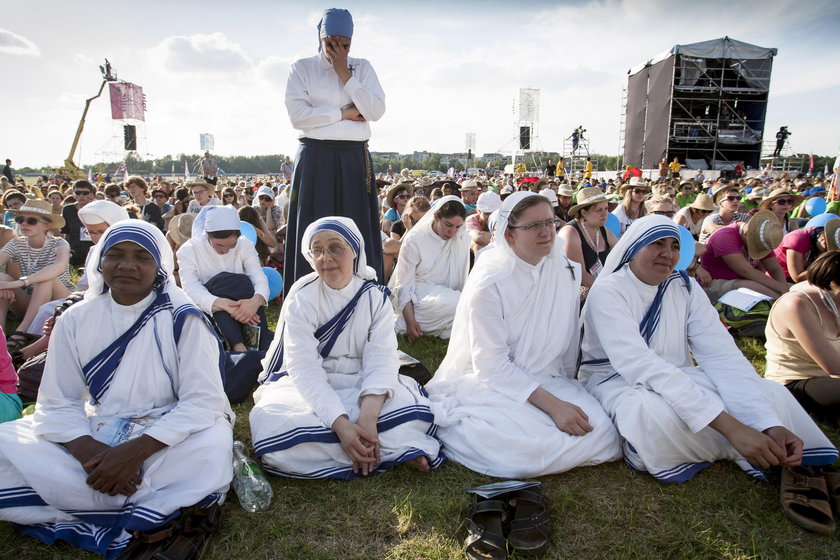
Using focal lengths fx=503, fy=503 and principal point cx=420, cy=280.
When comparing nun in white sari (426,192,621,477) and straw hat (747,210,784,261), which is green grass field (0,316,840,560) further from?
straw hat (747,210,784,261)

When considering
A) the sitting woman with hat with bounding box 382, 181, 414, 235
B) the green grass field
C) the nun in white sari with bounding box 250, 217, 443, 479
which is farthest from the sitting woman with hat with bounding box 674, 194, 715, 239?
the nun in white sari with bounding box 250, 217, 443, 479

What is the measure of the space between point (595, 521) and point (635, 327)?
105 centimetres

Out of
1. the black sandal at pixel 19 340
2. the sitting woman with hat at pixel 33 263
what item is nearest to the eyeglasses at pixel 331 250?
the black sandal at pixel 19 340

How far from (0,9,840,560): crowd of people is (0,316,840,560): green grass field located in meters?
0.09

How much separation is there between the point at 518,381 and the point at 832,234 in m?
3.33

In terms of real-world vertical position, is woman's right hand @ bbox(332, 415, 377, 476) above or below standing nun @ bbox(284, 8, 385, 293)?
below

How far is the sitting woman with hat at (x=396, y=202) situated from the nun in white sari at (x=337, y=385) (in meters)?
5.02

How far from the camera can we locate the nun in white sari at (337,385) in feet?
8.74

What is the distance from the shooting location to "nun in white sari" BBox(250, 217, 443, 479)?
2.66m

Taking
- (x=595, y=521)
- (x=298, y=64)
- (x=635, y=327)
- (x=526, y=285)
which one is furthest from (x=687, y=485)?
(x=298, y=64)

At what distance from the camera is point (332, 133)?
4.06 metres

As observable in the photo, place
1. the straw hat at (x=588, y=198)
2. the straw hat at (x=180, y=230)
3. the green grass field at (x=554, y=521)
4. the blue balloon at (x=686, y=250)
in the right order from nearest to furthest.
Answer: the green grass field at (x=554, y=521) < the blue balloon at (x=686, y=250) < the straw hat at (x=588, y=198) < the straw hat at (x=180, y=230)

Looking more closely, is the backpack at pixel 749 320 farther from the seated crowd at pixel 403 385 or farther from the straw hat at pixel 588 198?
the straw hat at pixel 588 198

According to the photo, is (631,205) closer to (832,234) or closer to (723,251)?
(723,251)
